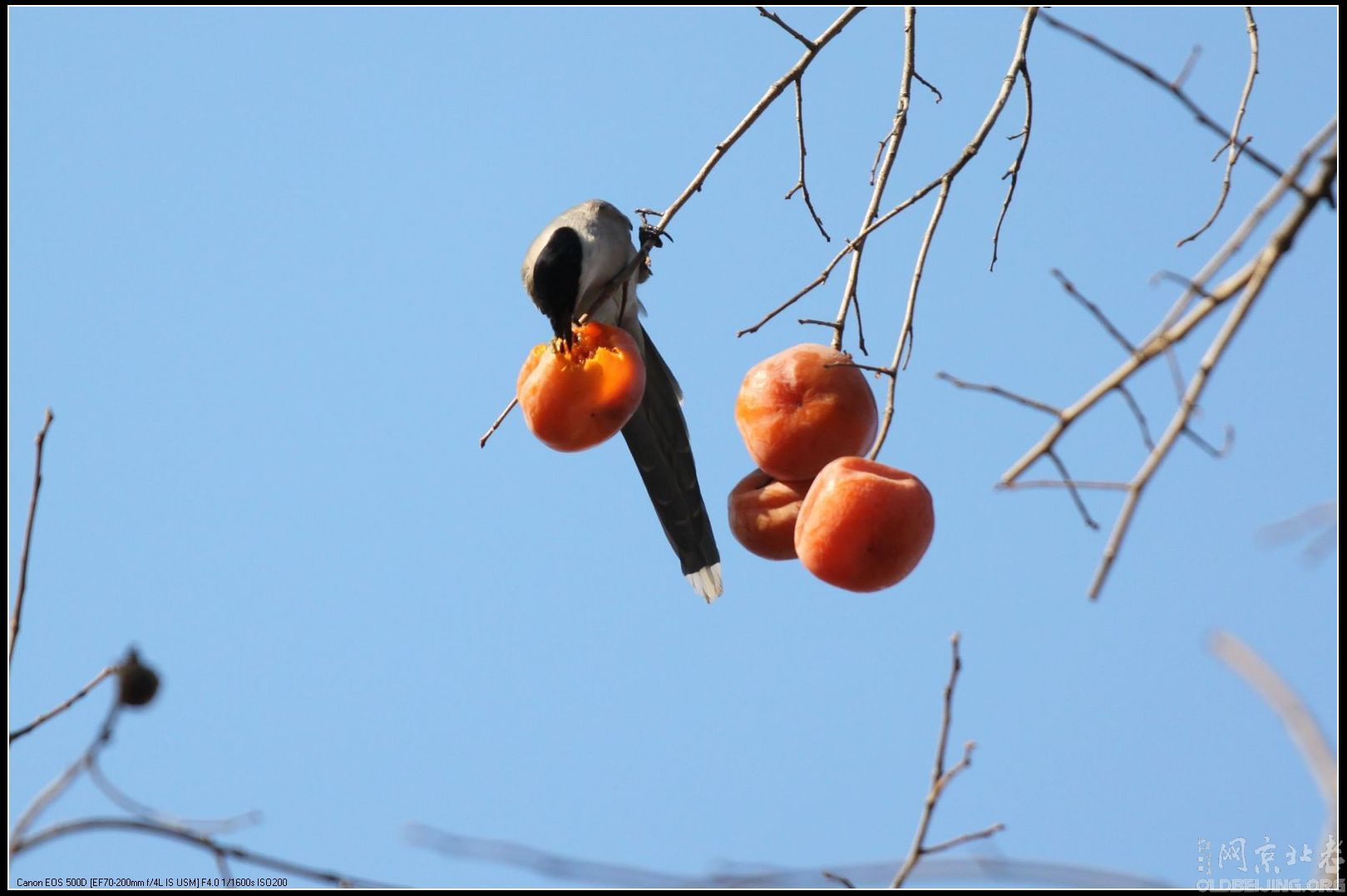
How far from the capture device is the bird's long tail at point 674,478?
4609 mm

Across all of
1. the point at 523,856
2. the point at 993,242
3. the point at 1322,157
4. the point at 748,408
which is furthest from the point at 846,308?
the point at 523,856

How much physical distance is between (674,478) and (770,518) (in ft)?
5.45

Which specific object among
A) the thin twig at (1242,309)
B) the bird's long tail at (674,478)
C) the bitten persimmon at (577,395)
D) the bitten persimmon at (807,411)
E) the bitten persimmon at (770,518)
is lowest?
the thin twig at (1242,309)

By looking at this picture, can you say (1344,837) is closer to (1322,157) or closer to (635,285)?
(1322,157)

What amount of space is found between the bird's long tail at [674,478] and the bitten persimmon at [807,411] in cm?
157

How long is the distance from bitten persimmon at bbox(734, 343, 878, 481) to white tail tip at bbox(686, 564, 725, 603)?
1.61m

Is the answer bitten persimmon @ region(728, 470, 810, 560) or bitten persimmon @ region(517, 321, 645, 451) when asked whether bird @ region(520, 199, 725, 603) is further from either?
bitten persimmon @ region(728, 470, 810, 560)

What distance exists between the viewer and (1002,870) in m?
1.66

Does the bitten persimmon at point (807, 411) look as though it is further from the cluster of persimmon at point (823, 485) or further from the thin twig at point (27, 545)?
the thin twig at point (27, 545)

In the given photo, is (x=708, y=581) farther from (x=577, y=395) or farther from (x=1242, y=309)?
(x=1242, y=309)

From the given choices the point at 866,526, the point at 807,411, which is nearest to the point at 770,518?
the point at 807,411

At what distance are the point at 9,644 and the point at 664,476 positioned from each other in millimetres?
3016

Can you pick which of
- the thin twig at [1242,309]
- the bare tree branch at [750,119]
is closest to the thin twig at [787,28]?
the bare tree branch at [750,119]

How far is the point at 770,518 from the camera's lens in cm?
306
